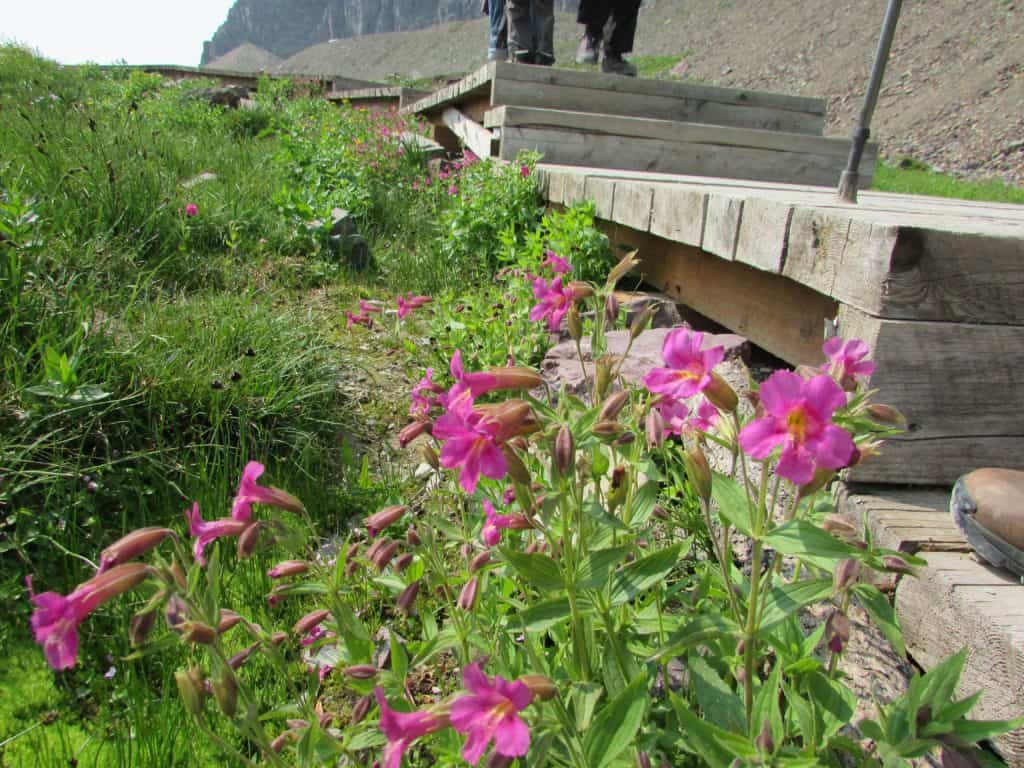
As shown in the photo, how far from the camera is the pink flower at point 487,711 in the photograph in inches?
29.7

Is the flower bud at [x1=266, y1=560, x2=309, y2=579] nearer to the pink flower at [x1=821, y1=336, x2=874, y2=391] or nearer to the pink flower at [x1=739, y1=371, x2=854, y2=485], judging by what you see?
the pink flower at [x1=739, y1=371, x2=854, y2=485]

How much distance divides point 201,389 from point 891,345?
6.84 ft

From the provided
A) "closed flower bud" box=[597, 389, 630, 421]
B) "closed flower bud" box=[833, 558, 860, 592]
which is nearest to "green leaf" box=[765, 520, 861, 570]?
"closed flower bud" box=[833, 558, 860, 592]

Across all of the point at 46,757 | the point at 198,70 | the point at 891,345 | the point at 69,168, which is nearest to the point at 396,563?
the point at 46,757

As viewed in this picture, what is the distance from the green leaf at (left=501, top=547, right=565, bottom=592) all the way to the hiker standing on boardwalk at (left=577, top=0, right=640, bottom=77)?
240 inches

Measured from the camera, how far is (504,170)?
14.7 feet

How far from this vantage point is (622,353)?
2.33m

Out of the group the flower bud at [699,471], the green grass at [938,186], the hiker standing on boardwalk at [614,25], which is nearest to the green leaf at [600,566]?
the flower bud at [699,471]

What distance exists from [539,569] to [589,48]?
759cm

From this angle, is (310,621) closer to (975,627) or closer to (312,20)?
(975,627)

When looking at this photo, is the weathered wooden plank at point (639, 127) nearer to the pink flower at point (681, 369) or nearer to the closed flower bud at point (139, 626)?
the pink flower at point (681, 369)

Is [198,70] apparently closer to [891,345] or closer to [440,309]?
[440,309]

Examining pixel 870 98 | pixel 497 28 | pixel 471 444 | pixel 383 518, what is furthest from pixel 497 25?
pixel 471 444

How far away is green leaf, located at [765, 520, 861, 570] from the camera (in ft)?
2.83
